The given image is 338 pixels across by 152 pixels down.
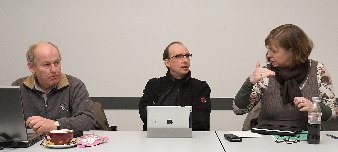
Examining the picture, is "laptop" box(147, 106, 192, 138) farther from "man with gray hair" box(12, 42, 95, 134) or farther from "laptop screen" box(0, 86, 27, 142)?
"laptop screen" box(0, 86, 27, 142)

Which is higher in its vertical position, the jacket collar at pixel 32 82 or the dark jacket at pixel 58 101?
the jacket collar at pixel 32 82

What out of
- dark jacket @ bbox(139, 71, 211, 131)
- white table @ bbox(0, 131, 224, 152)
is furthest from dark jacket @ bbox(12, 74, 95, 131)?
dark jacket @ bbox(139, 71, 211, 131)

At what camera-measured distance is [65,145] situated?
2168 millimetres

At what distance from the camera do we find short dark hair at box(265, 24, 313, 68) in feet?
8.94

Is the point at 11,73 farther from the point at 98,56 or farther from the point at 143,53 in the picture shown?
the point at 143,53

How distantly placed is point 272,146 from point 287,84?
682 millimetres

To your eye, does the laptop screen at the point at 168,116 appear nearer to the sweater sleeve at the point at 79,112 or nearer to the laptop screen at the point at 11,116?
the sweater sleeve at the point at 79,112

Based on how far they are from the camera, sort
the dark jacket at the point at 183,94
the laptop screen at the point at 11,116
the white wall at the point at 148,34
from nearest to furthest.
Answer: the laptop screen at the point at 11,116, the dark jacket at the point at 183,94, the white wall at the point at 148,34

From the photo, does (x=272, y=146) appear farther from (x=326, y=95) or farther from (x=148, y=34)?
(x=148, y=34)

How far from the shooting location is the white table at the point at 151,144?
2129 mm

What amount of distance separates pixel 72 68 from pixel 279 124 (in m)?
2.13

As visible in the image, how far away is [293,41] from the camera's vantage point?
8.98 ft

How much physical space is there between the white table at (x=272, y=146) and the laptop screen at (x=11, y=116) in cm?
102

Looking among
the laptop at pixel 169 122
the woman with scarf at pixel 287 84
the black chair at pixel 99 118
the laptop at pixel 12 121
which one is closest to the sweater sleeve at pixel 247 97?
the woman with scarf at pixel 287 84
